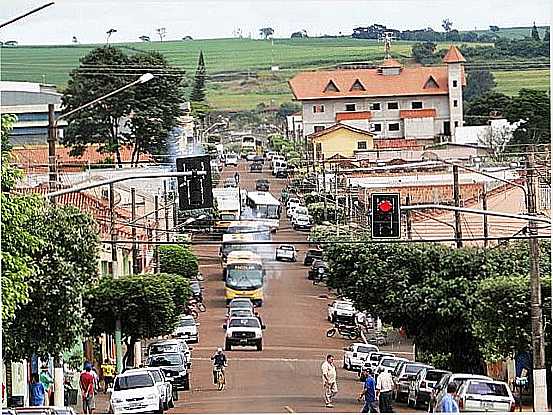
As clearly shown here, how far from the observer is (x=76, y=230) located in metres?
18.6

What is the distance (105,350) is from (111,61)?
696 centimetres

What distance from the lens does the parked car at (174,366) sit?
2386 cm

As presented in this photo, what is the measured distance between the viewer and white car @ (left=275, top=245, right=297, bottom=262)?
110 feet

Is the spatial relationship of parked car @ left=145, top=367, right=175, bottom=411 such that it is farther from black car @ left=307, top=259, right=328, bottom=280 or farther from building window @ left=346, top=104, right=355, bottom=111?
building window @ left=346, top=104, right=355, bottom=111

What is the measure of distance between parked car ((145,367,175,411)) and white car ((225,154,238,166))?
32.6ft

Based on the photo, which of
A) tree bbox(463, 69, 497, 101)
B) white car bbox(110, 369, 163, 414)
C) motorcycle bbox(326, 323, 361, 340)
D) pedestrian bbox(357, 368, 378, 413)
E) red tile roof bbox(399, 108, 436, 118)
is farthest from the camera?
tree bbox(463, 69, 497, 101)

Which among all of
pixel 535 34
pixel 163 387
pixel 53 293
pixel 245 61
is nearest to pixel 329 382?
pixel 163 387

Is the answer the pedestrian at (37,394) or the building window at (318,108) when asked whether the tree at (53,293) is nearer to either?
the pedestrian at (37,394)

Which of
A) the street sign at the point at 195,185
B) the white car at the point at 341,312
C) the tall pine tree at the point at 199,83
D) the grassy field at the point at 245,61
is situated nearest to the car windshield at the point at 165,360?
the white car at the point at 341,312

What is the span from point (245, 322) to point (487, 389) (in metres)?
11.4

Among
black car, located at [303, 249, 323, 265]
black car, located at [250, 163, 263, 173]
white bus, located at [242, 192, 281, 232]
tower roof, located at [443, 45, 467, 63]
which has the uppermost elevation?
tower roof, located at [443, 45, 467, 63]

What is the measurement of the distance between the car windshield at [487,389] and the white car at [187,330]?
11.4 m

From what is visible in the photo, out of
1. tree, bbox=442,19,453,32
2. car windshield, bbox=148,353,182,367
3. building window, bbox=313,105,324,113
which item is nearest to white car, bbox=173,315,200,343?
car windshield, bbox=148,353,182,367

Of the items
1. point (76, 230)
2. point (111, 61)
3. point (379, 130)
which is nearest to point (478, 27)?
point (379, 130)
